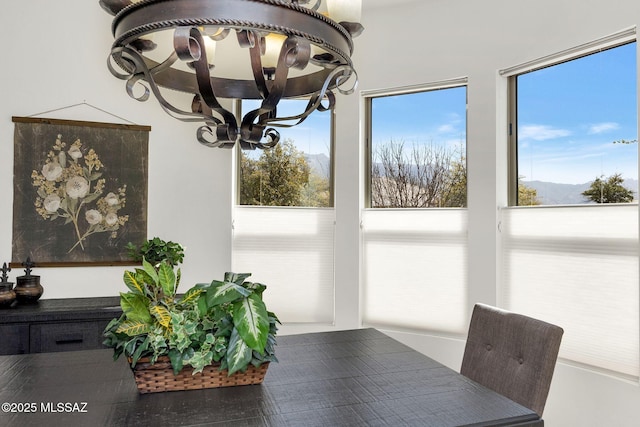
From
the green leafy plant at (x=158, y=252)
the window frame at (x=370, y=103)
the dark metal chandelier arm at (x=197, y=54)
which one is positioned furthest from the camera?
the window frame at (x=370, y=103)

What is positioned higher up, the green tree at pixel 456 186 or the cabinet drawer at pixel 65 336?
the green tree at pixel 456 186

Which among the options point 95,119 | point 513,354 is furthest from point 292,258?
point 513,354

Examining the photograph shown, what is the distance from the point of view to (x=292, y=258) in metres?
3.44

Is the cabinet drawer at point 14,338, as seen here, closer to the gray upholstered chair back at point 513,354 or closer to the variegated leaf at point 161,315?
the variegated leaf at point 161,315

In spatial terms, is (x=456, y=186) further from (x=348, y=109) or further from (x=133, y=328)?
(x=133, y=328)

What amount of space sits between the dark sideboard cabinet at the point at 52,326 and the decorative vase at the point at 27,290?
0.04 metres

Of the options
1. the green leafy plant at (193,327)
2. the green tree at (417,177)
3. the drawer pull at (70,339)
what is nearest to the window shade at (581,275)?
the green tree at (417,177)

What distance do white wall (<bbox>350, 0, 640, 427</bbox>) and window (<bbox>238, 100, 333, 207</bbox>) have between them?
0.59 feet

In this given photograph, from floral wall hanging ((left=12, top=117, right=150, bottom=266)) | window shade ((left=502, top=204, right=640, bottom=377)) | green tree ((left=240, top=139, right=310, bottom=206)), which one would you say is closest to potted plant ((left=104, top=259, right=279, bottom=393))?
floral wall hanging ((left=12, top=117, right=150, bottom=266))

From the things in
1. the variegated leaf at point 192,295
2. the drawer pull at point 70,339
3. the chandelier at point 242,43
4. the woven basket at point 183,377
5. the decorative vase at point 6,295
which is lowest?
the drawer pull at point 70,339

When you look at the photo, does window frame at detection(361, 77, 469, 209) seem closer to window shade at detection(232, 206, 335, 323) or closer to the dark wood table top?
window shade at detection(232, 206, 335, 323)

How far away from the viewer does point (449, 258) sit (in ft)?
10.2

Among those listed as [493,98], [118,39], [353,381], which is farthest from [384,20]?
[353,381]

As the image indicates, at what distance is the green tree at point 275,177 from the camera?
349cm
